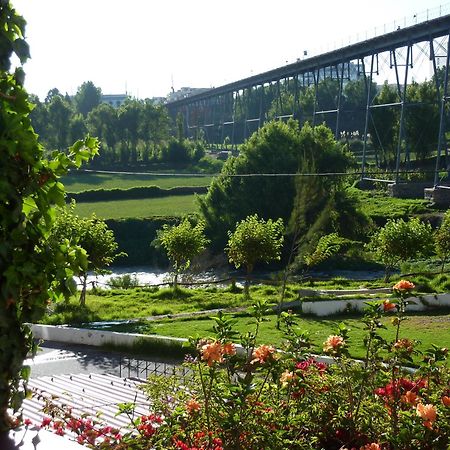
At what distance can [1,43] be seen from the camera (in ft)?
8.55

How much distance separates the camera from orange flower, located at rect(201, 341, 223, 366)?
13.1 ft

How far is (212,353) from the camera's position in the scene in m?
4.02

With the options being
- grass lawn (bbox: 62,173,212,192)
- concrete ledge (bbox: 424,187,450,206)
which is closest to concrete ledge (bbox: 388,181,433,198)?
concrete ledge (bbox: 424,187,450,206)

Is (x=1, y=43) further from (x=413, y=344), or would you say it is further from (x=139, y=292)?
(x=139, y=292)

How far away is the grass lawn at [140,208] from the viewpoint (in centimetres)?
4544

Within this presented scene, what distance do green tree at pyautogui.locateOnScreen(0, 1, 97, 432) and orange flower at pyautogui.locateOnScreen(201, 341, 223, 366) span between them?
4.38 feet

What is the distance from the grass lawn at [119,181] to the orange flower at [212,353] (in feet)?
178

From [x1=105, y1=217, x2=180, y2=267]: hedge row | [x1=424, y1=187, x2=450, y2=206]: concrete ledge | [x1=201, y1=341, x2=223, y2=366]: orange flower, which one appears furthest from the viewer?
[x1=424, y1=187, x2=450, y2=206]: concrete ledge

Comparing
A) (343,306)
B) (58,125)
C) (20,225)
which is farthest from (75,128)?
(20,225)

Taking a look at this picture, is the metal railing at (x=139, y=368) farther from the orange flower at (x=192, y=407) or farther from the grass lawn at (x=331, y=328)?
→ the orange flower at (x=192, y=407)

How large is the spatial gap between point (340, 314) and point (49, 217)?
1741cm

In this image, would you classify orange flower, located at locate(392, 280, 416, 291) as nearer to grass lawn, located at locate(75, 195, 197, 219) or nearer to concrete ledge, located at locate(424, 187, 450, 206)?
concrete ledge, located at locate(424, 187, 450, 206)

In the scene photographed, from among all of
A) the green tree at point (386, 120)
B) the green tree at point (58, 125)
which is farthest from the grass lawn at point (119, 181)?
the green tree at point (386, 120)

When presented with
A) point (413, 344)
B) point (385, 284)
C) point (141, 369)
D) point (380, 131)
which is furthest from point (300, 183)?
A: point (380, 131)
